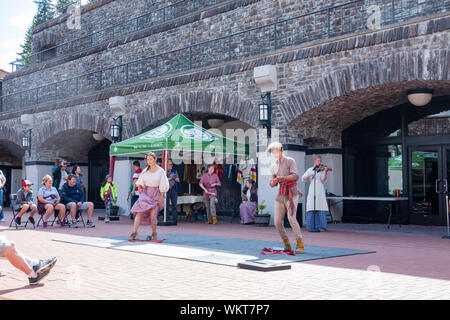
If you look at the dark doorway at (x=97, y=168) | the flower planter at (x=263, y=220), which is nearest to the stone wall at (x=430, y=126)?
the flower planter at (x=263, y=220)

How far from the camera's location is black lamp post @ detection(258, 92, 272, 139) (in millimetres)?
14414

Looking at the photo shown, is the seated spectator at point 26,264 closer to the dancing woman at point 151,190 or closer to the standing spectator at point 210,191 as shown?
the dancing woman at point 151,190

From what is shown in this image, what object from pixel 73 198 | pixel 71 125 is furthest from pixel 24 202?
pixel 71 125

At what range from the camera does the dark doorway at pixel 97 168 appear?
2469cm

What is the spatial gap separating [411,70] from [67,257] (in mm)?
7968

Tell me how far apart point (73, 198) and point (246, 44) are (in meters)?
6.86

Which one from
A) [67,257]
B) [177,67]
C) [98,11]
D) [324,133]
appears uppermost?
[98,11]

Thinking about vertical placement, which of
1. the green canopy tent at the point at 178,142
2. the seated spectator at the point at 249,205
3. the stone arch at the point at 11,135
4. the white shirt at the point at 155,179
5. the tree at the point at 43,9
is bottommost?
the seated spectator at the point at 249,205

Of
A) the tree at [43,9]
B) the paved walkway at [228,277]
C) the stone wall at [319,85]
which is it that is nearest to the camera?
the paved walkway at [228,277]

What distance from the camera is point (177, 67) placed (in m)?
18.8

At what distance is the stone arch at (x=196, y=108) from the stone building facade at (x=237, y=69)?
34 mm

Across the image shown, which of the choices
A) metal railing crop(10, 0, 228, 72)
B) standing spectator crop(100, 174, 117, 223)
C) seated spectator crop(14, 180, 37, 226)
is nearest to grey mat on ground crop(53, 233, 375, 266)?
seated spectator crop(14, 180, 37, 226)
